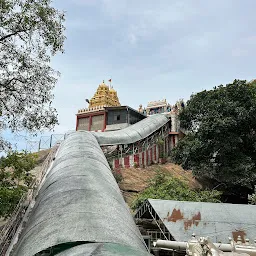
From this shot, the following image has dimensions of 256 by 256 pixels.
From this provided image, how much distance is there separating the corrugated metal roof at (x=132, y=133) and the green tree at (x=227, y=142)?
338 cm

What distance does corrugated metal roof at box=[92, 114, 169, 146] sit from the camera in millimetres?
20413

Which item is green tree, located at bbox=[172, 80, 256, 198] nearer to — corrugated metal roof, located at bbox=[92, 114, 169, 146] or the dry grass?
the dry grass

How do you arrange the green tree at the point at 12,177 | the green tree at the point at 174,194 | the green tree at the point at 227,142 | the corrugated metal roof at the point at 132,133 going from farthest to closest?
the green tree at the point at 227,142 → the corrugated metal roof at the point at 132,133 → the green tree at the point at 174,194 → the green tree at the point at 12,177

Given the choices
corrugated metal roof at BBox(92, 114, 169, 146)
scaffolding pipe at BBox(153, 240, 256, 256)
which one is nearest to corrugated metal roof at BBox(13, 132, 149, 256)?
scaffolding pipe at BBox(153, 240, 256, 256)

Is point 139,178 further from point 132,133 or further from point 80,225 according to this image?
point 80,225

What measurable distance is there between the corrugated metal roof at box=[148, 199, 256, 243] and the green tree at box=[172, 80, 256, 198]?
9.45 metres

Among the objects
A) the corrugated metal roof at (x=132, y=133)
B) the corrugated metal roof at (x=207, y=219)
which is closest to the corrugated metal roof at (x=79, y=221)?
the corrugated metal roof at (x=207, y=219)

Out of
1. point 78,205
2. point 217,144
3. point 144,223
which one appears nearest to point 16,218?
point 78,205

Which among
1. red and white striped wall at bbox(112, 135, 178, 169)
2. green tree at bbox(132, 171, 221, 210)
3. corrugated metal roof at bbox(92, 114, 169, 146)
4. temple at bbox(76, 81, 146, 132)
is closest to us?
green tree at bbox(132, 171, 221, 210)

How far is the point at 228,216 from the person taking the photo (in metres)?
11.7

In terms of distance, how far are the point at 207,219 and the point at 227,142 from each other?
11425 mm

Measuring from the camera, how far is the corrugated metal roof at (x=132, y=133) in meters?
20.4

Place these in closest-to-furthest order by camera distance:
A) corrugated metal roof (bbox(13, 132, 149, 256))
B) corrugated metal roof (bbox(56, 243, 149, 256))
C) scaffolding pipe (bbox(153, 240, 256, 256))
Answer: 1. corrugated metal roof (bbox(56, 243, 149, 256))
2. corrugated metal roof (bbox(13, 132, 149, 256))
3. scaffolding pipe (bbox(153, 240, 256, 256))

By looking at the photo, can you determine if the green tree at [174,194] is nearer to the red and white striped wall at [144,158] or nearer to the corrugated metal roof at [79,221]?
the red and white striped wall at [144,158]
